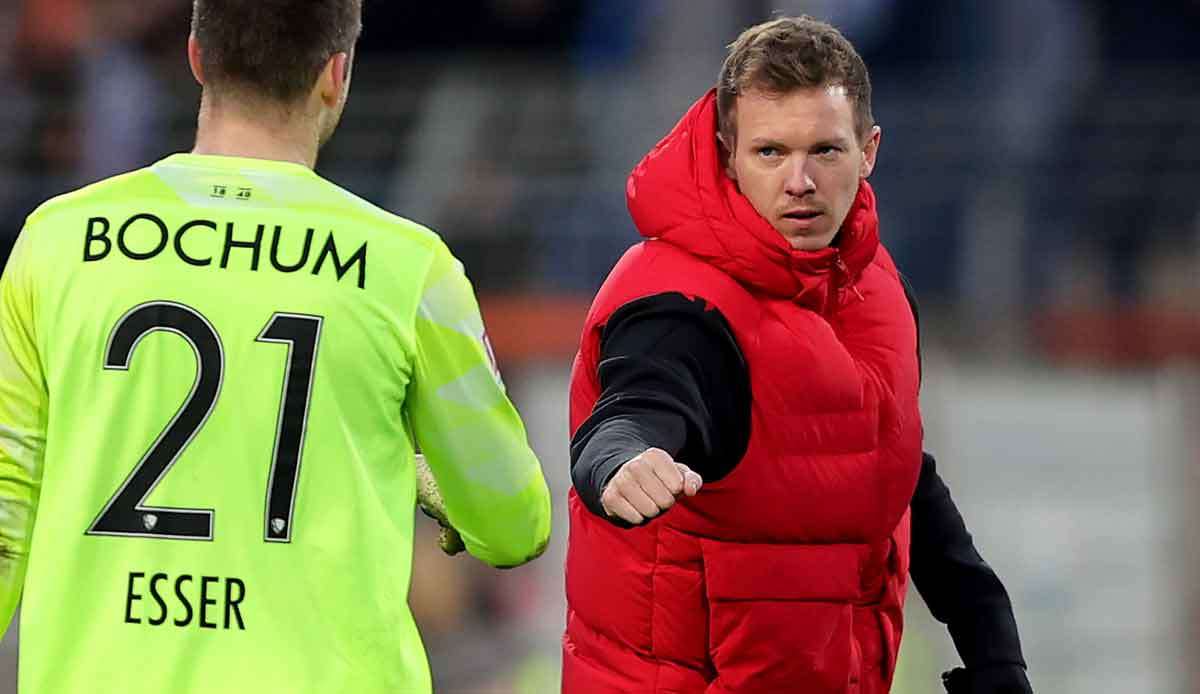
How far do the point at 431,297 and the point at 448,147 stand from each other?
616cm

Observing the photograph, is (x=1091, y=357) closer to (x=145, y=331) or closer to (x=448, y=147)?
(x=448, y=147)

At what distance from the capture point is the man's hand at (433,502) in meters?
3.47

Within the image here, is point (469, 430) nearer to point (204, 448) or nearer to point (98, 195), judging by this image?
point (204, 448)

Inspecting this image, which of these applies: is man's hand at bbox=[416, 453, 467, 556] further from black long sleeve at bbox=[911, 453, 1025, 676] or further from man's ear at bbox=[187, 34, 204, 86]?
black long sleeve at bbox=[911, 453, 1025, 676]

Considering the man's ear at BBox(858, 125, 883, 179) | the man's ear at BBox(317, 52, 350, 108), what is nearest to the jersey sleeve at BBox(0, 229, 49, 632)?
the man's ear at BBox(317, 52, 350, 108)

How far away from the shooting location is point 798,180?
3.49m

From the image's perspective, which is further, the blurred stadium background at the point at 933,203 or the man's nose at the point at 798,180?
the blurred stadium background at the point at 933,203

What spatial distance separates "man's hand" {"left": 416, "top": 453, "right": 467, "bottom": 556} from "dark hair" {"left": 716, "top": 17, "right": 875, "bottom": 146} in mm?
682

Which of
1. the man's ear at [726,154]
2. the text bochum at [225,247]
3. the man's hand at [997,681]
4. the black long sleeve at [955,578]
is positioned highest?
the man's ear at [726,154]

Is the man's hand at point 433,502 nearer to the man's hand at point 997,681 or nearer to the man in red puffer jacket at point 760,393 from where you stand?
the man in red puffer jacket at point 760,393

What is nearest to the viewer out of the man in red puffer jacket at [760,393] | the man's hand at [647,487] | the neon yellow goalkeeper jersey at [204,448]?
the man's hand at [647,487]

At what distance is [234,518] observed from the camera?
314 centimetres

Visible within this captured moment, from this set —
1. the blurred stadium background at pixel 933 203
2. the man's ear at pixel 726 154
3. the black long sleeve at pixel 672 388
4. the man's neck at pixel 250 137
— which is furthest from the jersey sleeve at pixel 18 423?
the blurred stadium background at pixel 933 203

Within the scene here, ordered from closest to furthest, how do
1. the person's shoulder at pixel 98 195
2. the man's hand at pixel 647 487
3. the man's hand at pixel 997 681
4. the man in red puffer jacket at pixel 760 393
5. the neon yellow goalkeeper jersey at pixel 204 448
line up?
the man's hand at pixel 647 487 → the neon yellow goalkeeper jersey at pixel 204 448 → the person's shoulder at pixel 98 195 → the man in red puffer jacket at pixel 760 393 → the man's hand at pixel 997 681
